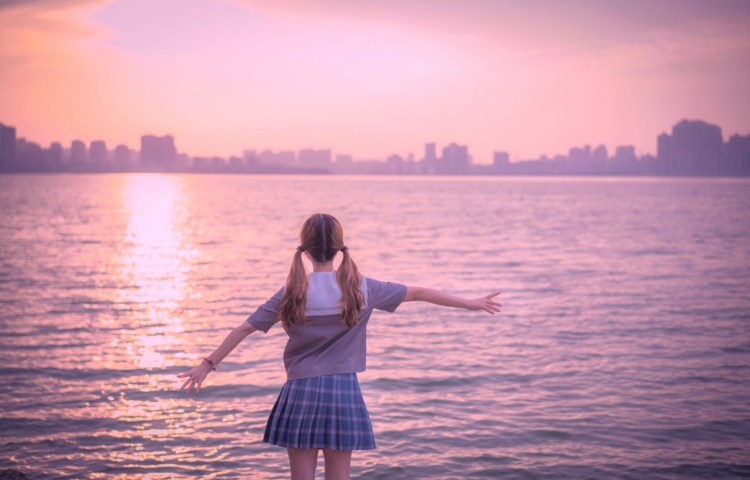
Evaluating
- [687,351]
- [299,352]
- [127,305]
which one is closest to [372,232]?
[127,305]

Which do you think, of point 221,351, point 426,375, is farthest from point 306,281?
point 426,375

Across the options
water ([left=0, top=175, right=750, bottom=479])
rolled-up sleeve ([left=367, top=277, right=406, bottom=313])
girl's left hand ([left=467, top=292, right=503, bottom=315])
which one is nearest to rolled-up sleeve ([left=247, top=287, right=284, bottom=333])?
rolled-up sleeve ([left=367, top=277, right=406, bottom=313])

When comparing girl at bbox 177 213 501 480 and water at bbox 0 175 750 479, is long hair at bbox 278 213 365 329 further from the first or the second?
water at bbox 0 175 750 479

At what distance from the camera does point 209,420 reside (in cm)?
1045

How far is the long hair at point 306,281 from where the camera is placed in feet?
14.6

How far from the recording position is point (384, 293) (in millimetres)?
4711

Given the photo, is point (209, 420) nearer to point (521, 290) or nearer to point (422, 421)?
point (422, 421)

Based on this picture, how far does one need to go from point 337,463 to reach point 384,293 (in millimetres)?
1142

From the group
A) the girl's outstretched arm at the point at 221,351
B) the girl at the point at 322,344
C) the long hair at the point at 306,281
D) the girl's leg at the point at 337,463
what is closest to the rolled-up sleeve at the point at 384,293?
the girl at the point at 322,344

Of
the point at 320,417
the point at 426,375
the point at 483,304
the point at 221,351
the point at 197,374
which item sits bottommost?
the point at 426,375

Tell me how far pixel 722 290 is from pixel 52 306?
21426 mm

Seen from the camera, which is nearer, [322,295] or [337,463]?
[322,295]

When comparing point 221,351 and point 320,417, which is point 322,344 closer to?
point 320,417

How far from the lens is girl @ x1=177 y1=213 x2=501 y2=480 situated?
4.51 metres
